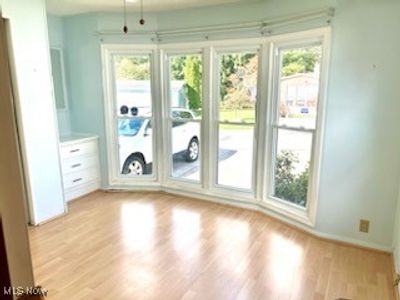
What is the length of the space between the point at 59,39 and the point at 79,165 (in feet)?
5.96

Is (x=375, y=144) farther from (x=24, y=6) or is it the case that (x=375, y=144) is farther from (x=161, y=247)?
(x=24, y=6)

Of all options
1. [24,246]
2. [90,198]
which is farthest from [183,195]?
[24,246]

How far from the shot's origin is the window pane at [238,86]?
3646 mm

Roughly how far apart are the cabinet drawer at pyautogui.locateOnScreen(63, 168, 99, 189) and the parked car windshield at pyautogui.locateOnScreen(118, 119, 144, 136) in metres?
0.71

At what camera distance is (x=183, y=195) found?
436 centimetres

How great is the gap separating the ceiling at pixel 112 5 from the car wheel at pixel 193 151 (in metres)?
1.75

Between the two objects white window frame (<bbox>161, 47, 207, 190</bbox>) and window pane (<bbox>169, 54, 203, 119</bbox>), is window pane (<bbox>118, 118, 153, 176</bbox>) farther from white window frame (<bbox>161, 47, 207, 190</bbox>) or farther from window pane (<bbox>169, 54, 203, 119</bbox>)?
window pane (<bbox>169, 54, 203, 119</bbox>)

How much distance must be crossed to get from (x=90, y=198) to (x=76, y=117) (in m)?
1.25

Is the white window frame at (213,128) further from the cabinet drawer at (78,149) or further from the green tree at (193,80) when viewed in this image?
the cabinet drawer at (78,149)

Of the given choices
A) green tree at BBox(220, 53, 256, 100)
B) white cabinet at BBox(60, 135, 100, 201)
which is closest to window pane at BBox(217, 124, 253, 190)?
green tree at BBox(220, 53, 256, 100)

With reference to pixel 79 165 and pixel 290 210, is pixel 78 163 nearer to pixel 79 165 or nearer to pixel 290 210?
pixel 79 165

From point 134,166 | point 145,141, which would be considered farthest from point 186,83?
point 134,166

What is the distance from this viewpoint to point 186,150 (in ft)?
14.3

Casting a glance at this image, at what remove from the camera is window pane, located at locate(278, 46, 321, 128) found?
121 inches
